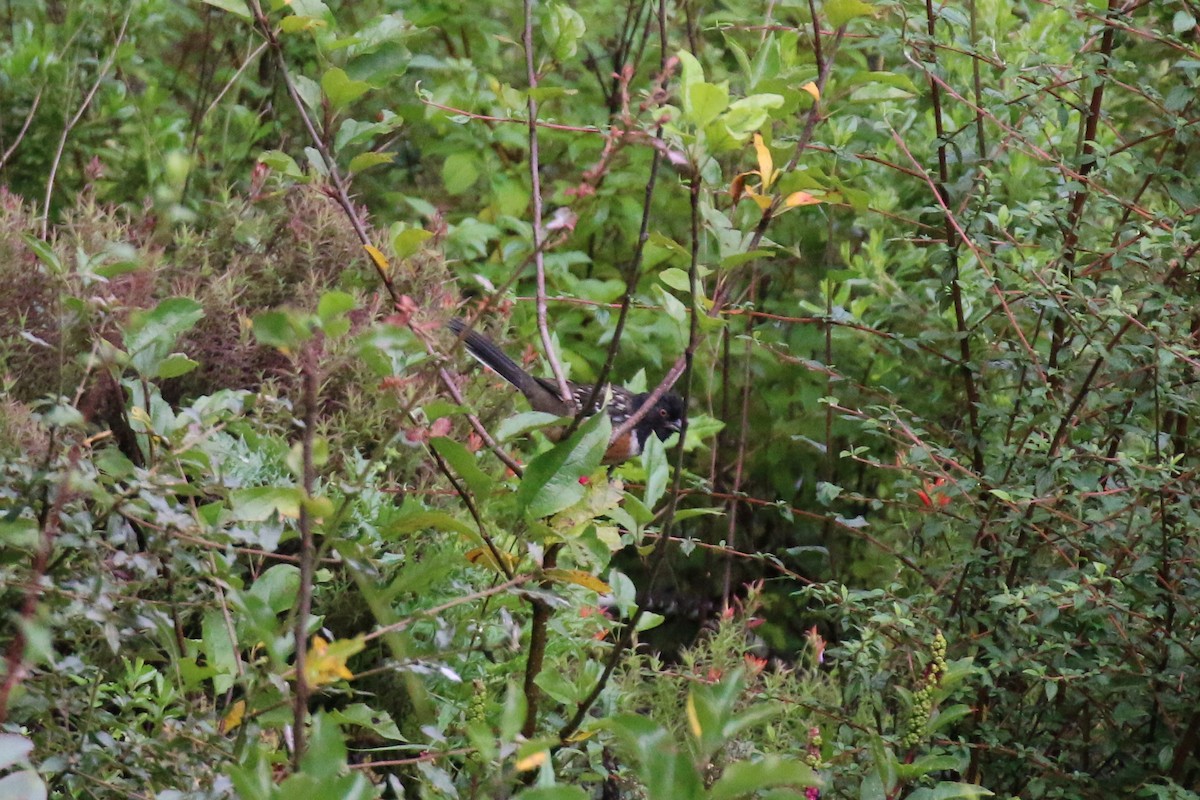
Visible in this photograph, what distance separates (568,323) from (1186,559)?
2.68 m

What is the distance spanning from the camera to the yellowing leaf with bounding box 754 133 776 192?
1758 mm

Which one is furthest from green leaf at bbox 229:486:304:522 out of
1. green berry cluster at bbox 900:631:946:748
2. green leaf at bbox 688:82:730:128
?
green berry cluster at bbox 900:631:946:748

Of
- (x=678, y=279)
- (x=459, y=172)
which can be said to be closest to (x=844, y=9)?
(x=678, y=279)

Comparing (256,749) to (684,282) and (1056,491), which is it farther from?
(1056,491)

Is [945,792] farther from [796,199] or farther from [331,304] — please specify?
[331,304]

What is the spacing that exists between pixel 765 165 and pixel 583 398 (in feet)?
8.58

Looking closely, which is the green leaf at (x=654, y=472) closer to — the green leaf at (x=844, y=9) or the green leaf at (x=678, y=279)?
the green leaf at (x=678, y=279)

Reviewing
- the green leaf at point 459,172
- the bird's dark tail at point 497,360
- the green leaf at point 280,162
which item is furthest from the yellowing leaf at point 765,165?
the green leaf at point 459,172

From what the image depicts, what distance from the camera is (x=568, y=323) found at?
4.77 m

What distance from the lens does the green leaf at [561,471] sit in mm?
1620

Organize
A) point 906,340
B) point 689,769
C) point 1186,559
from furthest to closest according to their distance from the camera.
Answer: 1. point 906,340
2. point 1186,559
3. point 689,769

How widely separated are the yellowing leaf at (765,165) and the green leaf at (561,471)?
0.42m

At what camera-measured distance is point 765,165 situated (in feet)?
5.80

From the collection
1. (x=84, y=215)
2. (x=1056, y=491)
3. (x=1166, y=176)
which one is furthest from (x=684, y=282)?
(x=84, y=215)
